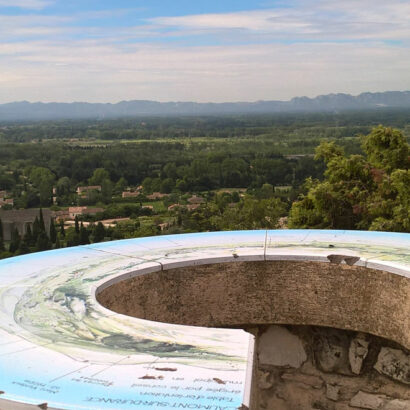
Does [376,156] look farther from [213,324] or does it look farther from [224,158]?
[224,158]

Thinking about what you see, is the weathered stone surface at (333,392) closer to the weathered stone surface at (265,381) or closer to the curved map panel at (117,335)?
the weathered stone surface at (265,381)

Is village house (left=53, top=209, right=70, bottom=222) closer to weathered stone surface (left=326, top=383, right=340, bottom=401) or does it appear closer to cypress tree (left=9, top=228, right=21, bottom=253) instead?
cypress tree (left=9, top=228, right=21, bottom=253)

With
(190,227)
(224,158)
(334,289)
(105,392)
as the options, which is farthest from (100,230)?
(105,392)

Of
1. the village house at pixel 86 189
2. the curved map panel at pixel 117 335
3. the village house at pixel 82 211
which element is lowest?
the village house at pixel 82 211

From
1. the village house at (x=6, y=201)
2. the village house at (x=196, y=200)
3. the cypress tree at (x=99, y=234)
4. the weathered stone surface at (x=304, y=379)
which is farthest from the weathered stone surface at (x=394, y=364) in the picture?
the village house at (x=6, y=201)

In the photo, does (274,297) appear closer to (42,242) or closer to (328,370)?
(328,370)

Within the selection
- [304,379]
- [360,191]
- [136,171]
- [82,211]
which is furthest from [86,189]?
[304,379]
